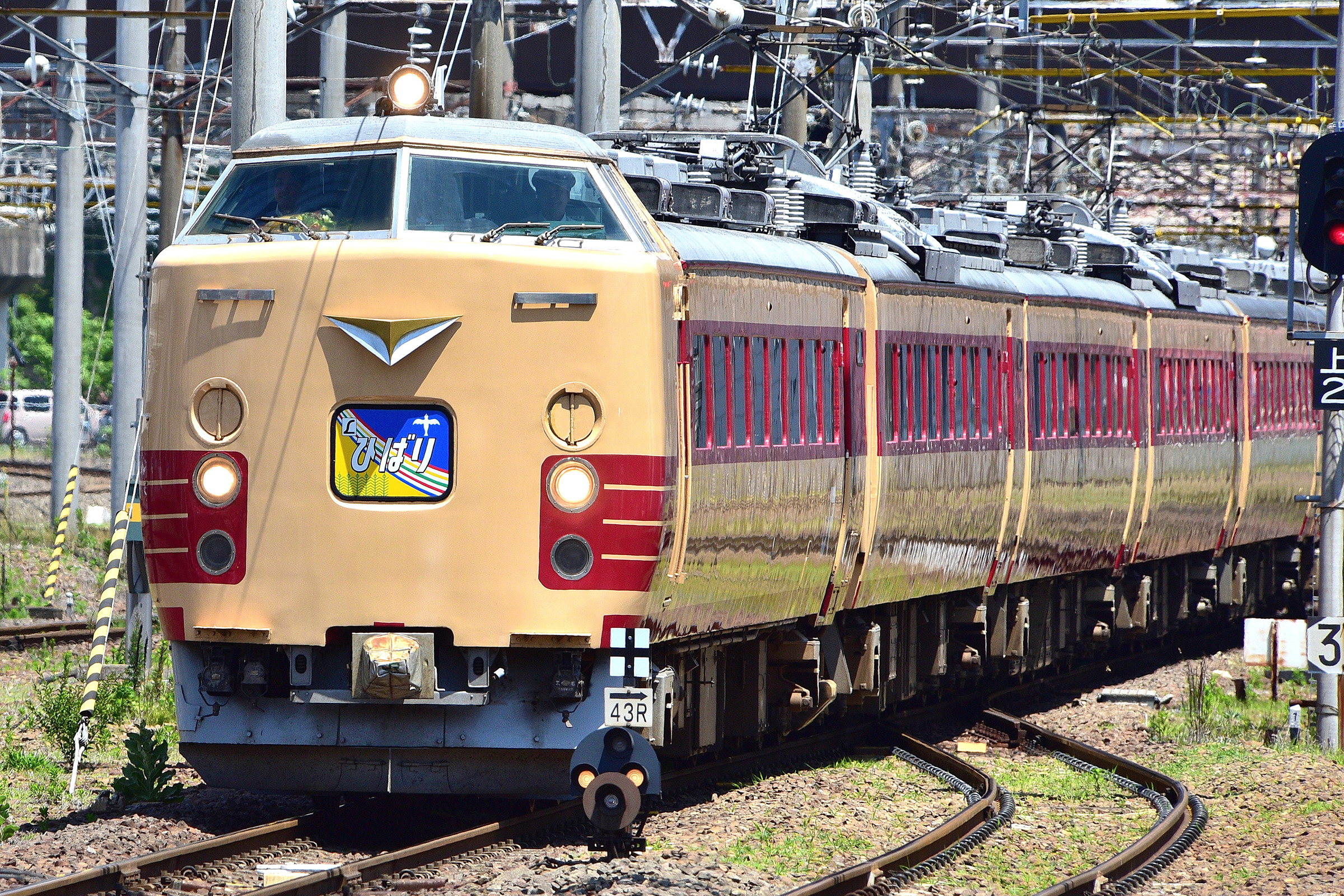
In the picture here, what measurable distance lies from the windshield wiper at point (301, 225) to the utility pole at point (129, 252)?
30.5ft

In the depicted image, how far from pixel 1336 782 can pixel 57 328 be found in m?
19.8

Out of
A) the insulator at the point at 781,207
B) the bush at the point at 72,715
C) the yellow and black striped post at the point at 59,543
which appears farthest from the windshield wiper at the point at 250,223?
the yellow and black striped post at the point at 59,543

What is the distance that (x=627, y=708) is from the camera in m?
10.1

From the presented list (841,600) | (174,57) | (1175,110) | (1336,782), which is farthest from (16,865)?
(1175,110)

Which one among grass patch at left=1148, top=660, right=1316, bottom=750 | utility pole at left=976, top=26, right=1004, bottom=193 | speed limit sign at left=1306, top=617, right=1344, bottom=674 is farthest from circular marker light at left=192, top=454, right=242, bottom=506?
utility pole at left=976, top=26, right=1004, bottom=193

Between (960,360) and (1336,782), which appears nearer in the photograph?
(1336,782)

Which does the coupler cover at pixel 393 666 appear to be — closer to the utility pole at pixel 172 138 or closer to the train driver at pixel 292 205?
the train driver at pixel 292 205

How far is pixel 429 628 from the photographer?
34.0ft

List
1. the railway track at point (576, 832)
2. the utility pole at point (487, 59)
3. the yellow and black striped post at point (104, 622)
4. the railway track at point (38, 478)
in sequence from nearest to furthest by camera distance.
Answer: the railway track at point (576, 832) < the yellow and black striped post at point (104, 622) < the utility pole at point (487, 59) < the railway track at point (38, 478)

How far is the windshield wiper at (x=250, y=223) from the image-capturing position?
1067 centimetres

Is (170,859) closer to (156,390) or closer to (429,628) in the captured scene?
(429,628)

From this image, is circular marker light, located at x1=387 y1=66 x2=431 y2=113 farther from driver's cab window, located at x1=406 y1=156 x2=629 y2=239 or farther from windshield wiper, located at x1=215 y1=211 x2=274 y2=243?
windshield wiper, located at x1=215 y1=211 x2=274 y2=243

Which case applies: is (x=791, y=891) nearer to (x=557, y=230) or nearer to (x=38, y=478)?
(x=557, y=230)

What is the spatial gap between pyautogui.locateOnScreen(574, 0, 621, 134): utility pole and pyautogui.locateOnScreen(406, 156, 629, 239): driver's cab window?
692 centimetres
